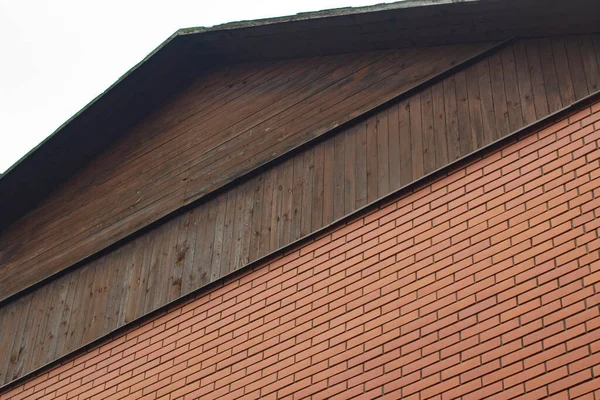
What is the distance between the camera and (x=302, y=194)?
29.6 ft

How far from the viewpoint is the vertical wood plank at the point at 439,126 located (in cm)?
819

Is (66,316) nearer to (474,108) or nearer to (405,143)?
(405,143)

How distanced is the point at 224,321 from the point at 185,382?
2.16ft

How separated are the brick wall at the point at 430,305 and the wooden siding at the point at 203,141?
1.39m

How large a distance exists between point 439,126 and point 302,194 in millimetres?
1484

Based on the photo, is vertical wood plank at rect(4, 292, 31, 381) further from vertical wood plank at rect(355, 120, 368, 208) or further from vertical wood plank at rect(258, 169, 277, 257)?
vertical wood plank at rect(355, 120, 368, 208)

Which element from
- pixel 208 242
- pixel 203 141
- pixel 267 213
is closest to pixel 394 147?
pixel 267 213

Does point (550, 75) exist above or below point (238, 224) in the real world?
above

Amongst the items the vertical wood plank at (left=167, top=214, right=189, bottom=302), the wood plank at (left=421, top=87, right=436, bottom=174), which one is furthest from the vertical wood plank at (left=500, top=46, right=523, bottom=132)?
the vertical wood plank at (left=167, top=214, right=189, bottom=302)

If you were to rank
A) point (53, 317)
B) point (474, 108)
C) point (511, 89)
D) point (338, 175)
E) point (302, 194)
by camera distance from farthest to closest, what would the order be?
point (53, 317) → point (302, 194) → point (338, 175) → point (474, 108) → point (511, 89)

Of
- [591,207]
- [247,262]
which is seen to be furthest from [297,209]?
[591,207]

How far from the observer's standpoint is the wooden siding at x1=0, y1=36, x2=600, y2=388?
26.5 feet

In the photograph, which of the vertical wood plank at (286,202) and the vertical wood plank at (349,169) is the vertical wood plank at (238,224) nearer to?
the vertical wood plank at (286,202)

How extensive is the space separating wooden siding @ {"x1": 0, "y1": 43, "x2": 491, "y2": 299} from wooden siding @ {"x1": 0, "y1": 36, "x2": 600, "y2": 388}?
0.23 metres
